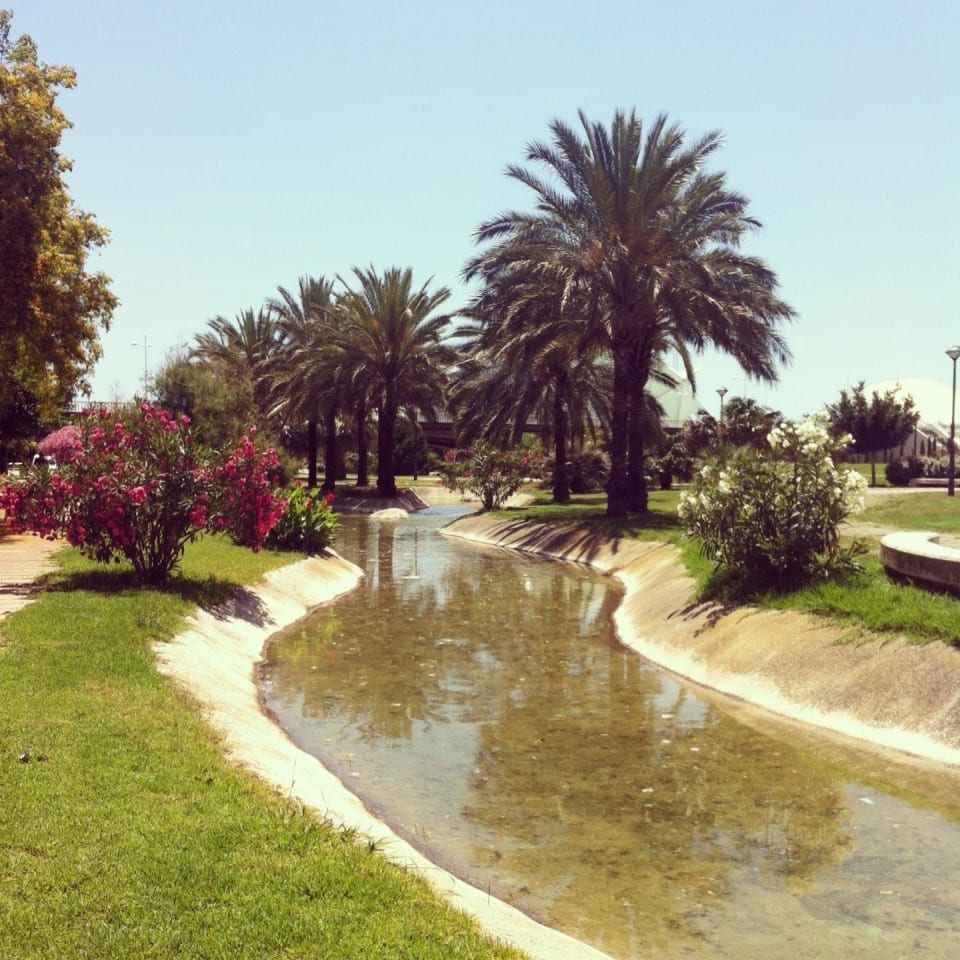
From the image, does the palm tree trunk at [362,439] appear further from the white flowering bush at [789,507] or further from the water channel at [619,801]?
the white flowering bush at [789,507]

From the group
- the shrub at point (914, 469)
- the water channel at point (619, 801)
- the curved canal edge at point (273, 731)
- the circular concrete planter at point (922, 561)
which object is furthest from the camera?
the shrub at point (914, 469)

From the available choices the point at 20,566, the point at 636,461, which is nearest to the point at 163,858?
the point at 20,566

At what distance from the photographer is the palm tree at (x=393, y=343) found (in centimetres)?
4628

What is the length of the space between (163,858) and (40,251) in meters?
19.0

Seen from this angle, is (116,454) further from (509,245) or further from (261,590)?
(509,245)

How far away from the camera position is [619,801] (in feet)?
30.0

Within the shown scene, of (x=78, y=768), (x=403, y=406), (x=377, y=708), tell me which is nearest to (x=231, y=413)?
(x=403, y=406)

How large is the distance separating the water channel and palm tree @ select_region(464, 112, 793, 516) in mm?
14925

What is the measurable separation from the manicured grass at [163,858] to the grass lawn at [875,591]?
7.40 metres

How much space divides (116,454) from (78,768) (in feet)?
30.4

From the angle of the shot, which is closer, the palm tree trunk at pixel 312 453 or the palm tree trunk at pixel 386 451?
the palm tree trunk at pixel 386 451

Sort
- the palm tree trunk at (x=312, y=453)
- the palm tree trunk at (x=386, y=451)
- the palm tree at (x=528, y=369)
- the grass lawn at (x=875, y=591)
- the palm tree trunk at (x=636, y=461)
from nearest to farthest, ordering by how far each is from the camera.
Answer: the grass lawn at (x=875, y=591)
the palm tree at (x=528, y=369)
the palm tree trunk at (x=636, y=461)
the palm tree trunk at (x=386, y=451)
the palm tree trunk at (x=312, y=453)

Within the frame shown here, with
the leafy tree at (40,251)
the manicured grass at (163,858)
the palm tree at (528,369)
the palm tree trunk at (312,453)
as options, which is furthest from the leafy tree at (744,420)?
the manicured grass at (163,858)

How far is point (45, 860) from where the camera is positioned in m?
5.72
